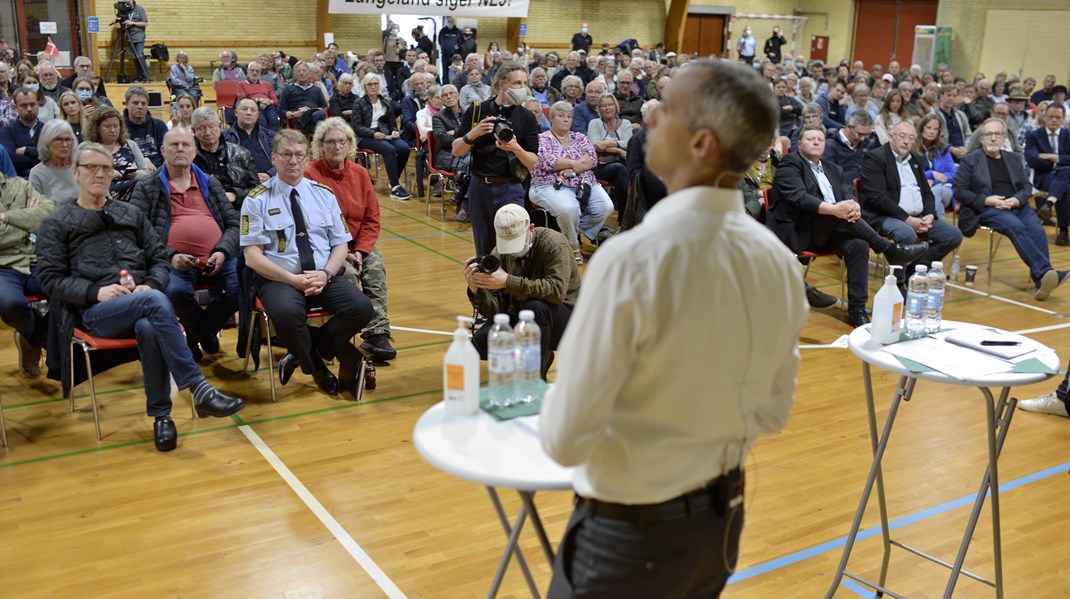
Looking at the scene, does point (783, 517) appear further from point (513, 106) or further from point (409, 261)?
point (409, 261)

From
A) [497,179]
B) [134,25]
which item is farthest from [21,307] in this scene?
[134,25]

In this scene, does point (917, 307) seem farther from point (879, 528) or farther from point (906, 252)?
point (906, 252)

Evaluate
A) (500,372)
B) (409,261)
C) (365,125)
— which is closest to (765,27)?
(365,125)

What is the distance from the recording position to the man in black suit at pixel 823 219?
6.37 meters

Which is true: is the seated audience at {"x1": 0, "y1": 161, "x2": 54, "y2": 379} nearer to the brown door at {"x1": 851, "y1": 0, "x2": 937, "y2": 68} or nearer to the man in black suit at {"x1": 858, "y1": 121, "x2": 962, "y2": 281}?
the man in black suit at {"x1": 858, "y1": 121, "x2": 962, "y2": 281}

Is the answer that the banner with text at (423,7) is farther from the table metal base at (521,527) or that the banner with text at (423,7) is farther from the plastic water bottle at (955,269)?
the table metal base at (521,527)

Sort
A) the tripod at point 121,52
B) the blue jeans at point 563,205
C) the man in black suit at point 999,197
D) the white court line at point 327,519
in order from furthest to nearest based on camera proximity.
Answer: the tripod at point 121,52, the blue jeans at point 563,205, the man in black suit at point 999,197, the white court line at point 327,519

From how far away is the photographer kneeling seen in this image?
14.3 feet

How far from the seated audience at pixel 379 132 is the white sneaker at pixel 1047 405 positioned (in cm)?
712

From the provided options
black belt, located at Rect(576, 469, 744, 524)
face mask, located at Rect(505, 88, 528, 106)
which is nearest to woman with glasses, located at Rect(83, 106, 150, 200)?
face mask, located at Rect(505, 88, 528, 106)

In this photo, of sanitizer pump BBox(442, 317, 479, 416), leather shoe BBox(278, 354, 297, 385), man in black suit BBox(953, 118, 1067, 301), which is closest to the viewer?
sanitizer pump BBox(442, 317, 479, 416)

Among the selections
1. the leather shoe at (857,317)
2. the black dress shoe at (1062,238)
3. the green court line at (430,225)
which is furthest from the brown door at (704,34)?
the leather shoe at (857,317)

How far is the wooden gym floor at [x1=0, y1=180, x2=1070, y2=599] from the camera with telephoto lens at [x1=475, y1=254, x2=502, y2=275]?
0.85 metres

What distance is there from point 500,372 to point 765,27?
24.9m
